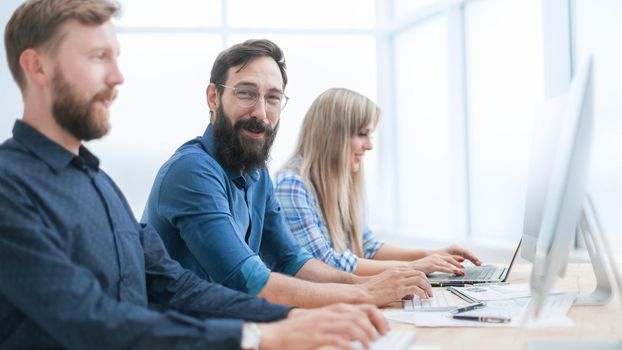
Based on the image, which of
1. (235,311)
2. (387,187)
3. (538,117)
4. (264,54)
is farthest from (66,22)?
(387,187)

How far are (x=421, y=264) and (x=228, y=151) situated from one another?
692 millimetres

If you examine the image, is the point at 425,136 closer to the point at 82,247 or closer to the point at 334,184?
the point at 334,184

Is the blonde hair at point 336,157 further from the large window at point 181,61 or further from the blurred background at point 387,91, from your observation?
the large window at point 181,61

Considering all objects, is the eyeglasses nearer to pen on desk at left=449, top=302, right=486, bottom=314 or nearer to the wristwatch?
pen on desk at left=449, top=302, right=486, bottom=314

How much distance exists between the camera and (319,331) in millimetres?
1082

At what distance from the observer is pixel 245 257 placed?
5.65ft

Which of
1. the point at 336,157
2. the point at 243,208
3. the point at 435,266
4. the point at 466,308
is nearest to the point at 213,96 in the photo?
the point at 243,208

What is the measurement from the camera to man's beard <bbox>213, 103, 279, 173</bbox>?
2035 mm

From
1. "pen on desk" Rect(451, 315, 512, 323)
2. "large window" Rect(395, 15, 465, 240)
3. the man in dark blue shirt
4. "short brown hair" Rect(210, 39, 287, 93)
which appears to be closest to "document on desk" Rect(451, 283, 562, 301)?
"pen on desk" Rect(451, 315, 512, 323)

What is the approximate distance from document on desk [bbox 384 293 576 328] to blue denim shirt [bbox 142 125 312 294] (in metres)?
0.42

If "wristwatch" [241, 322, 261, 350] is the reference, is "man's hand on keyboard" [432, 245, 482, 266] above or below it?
below

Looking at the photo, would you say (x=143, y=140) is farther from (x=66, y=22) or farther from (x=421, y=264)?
(x=66, y=22)

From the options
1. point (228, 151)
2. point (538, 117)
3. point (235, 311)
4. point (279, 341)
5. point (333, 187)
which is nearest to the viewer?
point (279, 341)

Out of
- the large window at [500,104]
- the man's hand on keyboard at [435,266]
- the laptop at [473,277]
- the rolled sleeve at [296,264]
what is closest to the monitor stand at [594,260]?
the laptop at [473,277]
